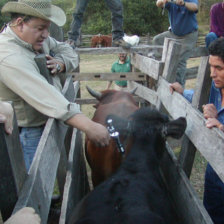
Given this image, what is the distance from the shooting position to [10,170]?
1319 mm

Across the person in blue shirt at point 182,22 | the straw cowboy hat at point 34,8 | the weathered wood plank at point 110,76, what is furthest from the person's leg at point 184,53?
the straw cowboy hat at point 34,8

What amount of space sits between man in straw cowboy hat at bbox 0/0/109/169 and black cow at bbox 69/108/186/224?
33cm

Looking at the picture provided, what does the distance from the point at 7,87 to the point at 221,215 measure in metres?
2.19

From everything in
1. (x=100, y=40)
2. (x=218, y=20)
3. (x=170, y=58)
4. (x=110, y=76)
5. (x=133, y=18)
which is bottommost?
(x=100, y=40)

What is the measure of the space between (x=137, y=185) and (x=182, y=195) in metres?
0.52

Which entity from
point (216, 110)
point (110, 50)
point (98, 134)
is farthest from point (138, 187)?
point (110, 50)

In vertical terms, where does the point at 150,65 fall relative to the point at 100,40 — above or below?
above

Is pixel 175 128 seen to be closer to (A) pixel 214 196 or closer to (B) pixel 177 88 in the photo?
(B) pixel 177 88

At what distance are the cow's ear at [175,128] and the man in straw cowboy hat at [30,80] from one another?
58 cm

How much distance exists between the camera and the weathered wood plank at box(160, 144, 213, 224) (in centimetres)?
199

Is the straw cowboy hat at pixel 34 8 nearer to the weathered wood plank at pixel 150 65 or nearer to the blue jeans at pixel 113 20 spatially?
the weathered wood plank at pixel 150 65

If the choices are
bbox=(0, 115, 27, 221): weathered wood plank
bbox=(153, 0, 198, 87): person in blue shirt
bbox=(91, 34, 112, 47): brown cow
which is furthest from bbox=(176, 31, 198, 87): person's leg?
bbox=(91, 34, 112, 47): brown cow

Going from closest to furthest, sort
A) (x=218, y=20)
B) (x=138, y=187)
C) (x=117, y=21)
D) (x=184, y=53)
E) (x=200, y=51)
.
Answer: (x=138, y=187)
(x=200, y=51)
(x=184, y=53)
(x=218, y=20)
(x=117, y=21)

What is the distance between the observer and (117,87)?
24.0ft
